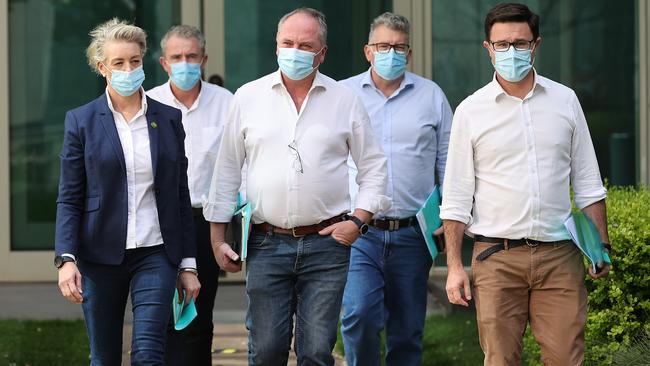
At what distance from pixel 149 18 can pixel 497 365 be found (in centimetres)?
724

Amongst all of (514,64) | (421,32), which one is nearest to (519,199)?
(514,64)

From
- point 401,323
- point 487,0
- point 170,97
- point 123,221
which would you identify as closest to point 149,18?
point 487,0

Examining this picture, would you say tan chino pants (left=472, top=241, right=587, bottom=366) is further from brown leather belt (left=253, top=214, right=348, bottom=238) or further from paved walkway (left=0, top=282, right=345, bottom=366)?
paved walkway (left=0, top=282, right=345, bottom=366)

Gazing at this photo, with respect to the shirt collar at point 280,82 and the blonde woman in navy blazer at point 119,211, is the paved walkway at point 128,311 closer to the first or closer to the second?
the blonde woman in navy blazer at point 119,211

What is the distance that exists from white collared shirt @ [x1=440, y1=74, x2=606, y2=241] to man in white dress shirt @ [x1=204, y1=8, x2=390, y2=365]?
53 centimetres

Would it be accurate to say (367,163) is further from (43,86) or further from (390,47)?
(43,86)

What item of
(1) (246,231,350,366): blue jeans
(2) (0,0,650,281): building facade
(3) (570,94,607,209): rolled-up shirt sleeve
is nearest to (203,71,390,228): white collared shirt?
(1) (246,231,350,366): blue jeans

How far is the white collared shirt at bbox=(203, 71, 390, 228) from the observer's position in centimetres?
594

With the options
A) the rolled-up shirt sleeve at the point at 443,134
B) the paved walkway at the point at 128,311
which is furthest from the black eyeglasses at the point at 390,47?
the paved walkway at the point at 128,311

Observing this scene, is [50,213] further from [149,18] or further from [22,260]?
[149,18]

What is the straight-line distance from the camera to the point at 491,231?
577 centimetres

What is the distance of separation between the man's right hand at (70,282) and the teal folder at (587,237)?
2.05 m

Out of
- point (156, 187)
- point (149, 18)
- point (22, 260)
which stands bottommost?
point (22, 260)

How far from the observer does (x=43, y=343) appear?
9328 mm
